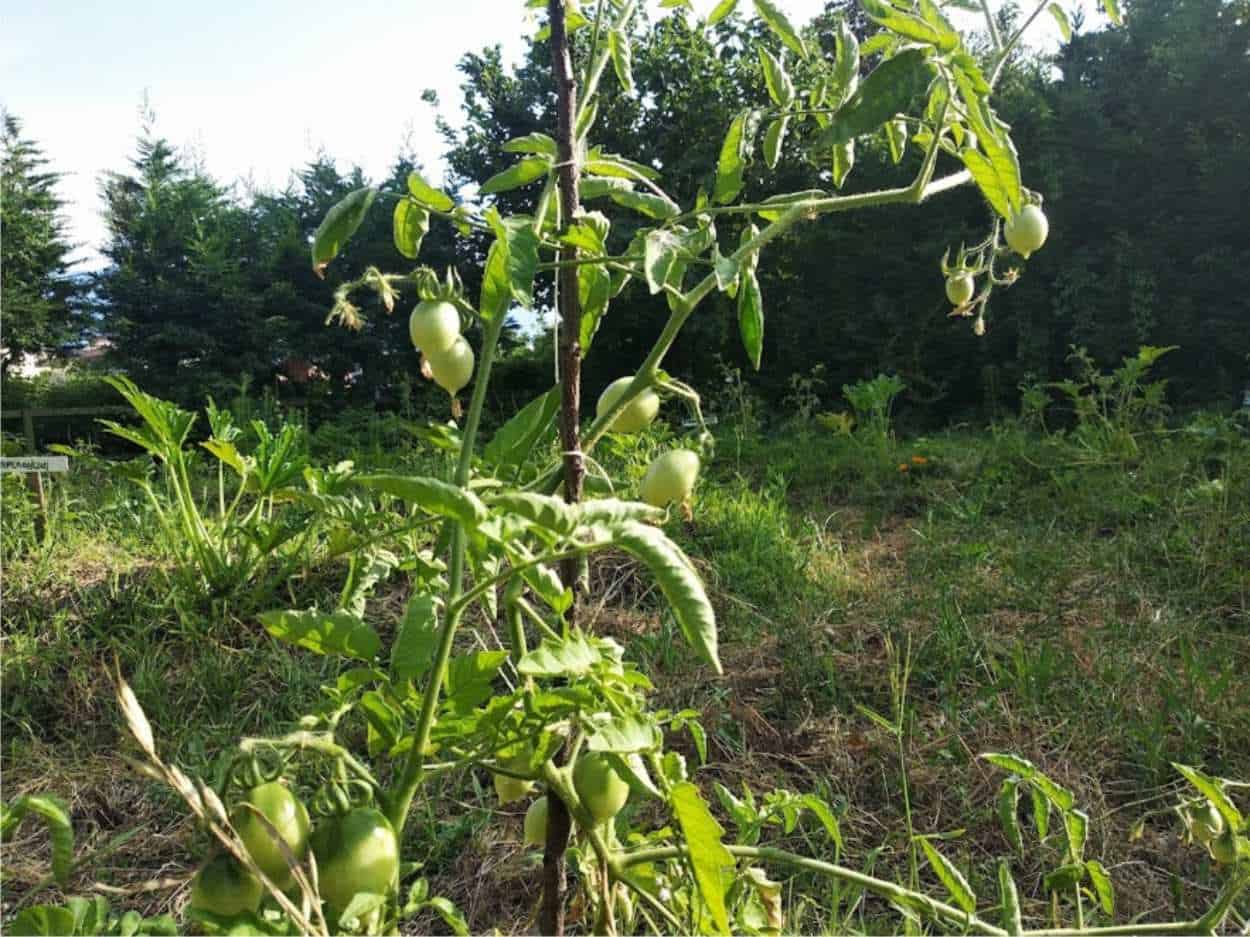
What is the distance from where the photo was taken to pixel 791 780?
5.93 ft

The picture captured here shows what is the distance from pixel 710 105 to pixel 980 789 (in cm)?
779

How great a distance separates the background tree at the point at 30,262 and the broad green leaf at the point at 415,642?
408 inches

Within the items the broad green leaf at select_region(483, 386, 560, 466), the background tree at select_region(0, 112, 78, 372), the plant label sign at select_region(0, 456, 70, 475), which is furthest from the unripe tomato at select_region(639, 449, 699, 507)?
the background tree at select_region(0, 112, 78, 372)

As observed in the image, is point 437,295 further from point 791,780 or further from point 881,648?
point 881,648

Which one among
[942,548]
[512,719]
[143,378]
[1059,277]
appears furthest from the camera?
[143,378]

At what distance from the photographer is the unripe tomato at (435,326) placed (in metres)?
0.73

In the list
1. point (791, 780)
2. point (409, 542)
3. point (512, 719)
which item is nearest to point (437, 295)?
point (512, 719)

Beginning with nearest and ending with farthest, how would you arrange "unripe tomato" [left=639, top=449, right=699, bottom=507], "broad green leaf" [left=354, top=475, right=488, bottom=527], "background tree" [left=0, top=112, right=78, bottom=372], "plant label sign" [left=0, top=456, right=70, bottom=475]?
"broad green leaf" [left=354, top=475, right=488, bottom=527], "unripe tomato" [left=639, top=449, right=699, bottom=507], "plant label sign" [left=0, top=456, right=70, bottom=475], "background tree" [left=0, top=112, right=78, bottom=372]

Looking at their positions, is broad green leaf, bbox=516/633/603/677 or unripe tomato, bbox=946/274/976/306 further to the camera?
unripe tomato, bbox=946/274/976/306

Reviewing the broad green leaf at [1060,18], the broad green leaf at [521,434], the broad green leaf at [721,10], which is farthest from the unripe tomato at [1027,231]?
the broad green leaf at [521,434]

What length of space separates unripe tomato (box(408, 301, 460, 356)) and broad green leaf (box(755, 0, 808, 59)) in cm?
38

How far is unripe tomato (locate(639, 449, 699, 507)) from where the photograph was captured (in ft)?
2.51

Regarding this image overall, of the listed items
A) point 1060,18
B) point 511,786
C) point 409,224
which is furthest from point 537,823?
point 1060,18

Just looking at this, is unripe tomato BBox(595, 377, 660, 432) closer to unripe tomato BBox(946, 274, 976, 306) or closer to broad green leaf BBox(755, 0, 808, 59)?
broad green leaf BBox(755, 0, 808, 59)
